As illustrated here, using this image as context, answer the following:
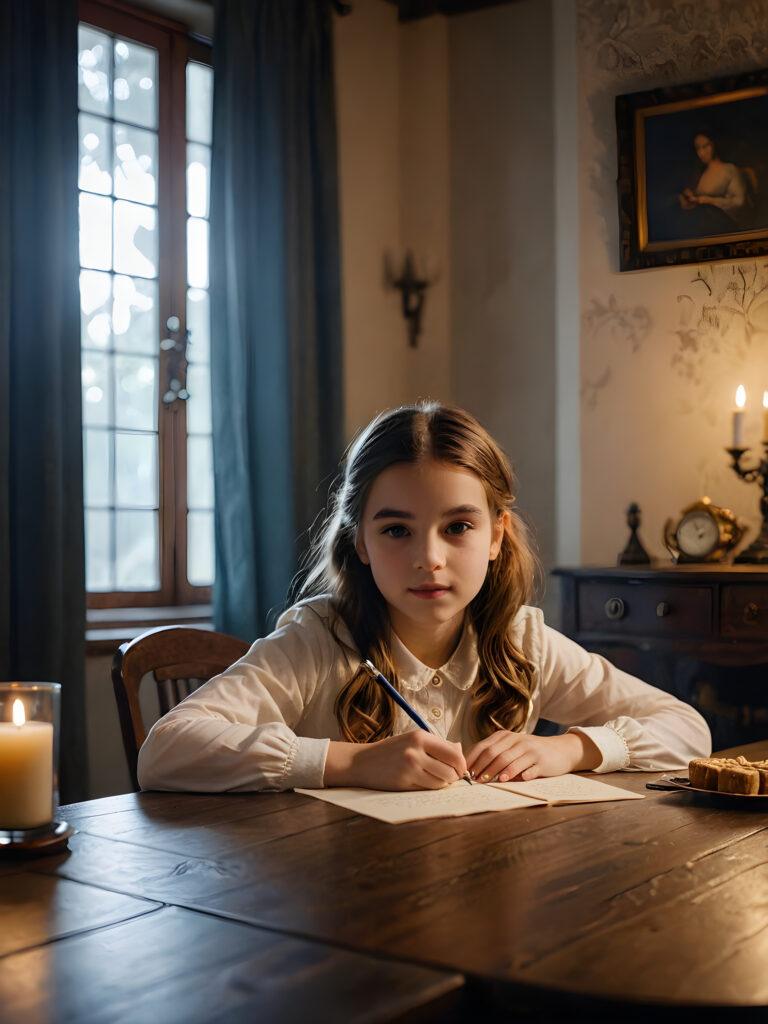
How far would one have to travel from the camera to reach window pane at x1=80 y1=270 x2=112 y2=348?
11.4ft

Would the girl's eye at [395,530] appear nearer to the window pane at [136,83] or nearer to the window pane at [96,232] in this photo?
the window pane at [96,232]

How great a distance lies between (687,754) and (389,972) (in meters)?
0.99

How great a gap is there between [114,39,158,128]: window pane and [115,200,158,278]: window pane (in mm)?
292

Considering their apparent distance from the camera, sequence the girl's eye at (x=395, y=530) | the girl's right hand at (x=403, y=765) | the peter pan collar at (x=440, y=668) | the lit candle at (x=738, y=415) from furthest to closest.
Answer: the lit candle at (x=738, y=415)
the peter pan collar at (x=440, y=668)
the girl's eye at (x=395, y=530)
the girl's right hand at (x=403, y=765)

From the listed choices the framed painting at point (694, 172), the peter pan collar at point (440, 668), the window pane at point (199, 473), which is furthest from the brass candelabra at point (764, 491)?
the window pane at point (199, 473)

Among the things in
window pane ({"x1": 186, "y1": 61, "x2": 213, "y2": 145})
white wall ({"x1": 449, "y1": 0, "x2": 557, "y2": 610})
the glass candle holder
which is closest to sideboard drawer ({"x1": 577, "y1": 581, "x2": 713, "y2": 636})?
white wall ({"x1": 449, "y1": 0, "x2": 557, "y2": 610})

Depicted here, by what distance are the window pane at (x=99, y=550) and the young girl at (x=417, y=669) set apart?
5.91ft

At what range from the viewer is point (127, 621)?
135 inches

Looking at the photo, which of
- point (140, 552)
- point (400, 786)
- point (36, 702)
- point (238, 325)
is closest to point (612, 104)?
point (238, 325)

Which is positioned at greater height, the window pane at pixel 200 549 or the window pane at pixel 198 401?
the window pane at pixel 198 401

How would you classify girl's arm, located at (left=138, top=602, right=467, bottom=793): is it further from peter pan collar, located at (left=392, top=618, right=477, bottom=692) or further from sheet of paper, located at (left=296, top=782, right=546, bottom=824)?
peter pan collar, located at (left=392, top=618, right=477, bottom=692)

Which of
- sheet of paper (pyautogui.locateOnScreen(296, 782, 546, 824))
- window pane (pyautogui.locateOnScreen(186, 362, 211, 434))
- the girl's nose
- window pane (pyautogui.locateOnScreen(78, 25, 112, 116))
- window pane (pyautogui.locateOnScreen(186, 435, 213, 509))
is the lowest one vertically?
sheet of paper (pyautogui.locateOnScreen(296, 782, 546, 824))

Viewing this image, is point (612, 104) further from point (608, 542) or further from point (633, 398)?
Answer: point (608, 542)

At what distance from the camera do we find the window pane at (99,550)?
353 centimetres
